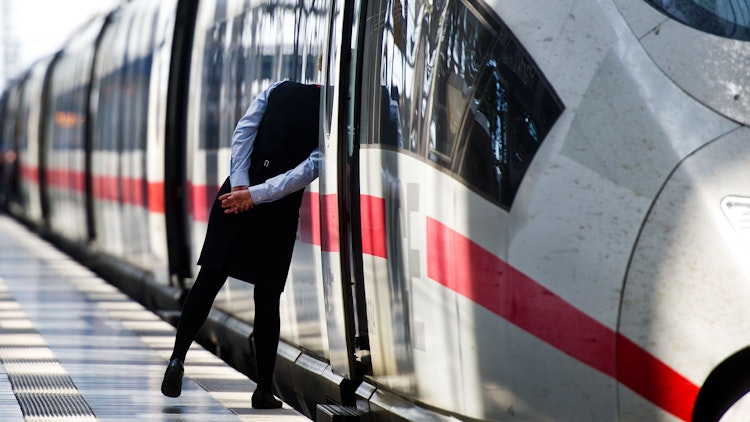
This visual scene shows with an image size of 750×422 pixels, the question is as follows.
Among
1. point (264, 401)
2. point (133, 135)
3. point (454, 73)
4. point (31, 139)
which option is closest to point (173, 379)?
point (264, 401)

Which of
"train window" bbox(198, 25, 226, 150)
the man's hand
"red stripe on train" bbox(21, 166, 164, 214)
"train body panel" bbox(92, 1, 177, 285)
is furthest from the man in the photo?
"red stripe on train" bbox(21, 166, 164, 214)

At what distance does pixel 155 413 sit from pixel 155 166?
4907 mm

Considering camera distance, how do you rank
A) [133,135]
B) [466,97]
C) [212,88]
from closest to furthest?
[466,97], [212,88], [133,135]

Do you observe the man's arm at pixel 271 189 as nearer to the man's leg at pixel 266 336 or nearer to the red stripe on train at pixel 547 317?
the man's leg at pixel 266 336

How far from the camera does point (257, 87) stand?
297 inches

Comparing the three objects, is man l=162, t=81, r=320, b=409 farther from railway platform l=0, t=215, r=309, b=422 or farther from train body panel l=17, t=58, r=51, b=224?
train body panel l=17, t=58, r=51, b=224

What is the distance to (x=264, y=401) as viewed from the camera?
6.00 meters

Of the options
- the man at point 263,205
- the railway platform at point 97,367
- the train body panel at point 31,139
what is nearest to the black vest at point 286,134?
the man at point 263,205

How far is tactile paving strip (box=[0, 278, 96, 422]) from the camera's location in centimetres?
595

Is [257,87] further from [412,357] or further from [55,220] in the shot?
[55,220]

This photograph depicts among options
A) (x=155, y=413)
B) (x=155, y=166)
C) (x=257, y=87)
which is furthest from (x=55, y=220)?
(x=155, y=413)

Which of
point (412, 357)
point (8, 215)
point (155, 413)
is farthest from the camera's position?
point (8, 215)

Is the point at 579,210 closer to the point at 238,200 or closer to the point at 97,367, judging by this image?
the point at 238,200

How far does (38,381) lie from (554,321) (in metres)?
3.59
